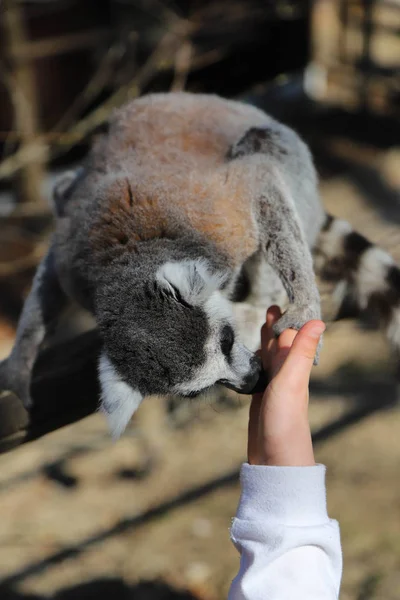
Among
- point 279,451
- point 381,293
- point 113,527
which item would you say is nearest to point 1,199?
point 113,527

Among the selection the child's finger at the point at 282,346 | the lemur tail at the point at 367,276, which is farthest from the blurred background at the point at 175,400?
the child's finger at the point at 282,346

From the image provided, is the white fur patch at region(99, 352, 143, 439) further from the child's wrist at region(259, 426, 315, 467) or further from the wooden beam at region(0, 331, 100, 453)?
the child's wrist at region(259, 426, 315, 467)

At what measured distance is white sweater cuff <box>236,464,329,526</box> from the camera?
1.52m

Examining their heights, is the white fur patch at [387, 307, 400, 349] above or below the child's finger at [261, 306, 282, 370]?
below

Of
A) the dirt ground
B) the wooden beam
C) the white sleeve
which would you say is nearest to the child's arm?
the white sleeve

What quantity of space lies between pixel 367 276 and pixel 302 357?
1053 millimetres

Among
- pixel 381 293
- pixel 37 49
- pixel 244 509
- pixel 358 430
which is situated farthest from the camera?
pixel 37 49

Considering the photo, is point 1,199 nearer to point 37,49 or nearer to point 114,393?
point 37,49

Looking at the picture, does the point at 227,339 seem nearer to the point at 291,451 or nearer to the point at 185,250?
the point at 185,250

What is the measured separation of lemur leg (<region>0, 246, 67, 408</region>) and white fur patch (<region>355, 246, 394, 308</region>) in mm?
1264

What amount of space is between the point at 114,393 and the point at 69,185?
1366mm

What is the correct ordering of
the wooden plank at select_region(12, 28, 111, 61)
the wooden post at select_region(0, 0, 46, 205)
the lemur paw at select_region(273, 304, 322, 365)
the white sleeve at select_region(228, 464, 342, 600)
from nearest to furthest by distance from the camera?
the white sleeve at select_region(228, 464, 342, 600) < the lemur paw at select_region(273, 304, 322, 365) < the wooden post at select_region(0, 0, 46, 205) < the wooden plank at select_region(12, 28, 111, 61)

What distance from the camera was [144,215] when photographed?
230 centimetres

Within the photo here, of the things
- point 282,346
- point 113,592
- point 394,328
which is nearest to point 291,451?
point 282,346
